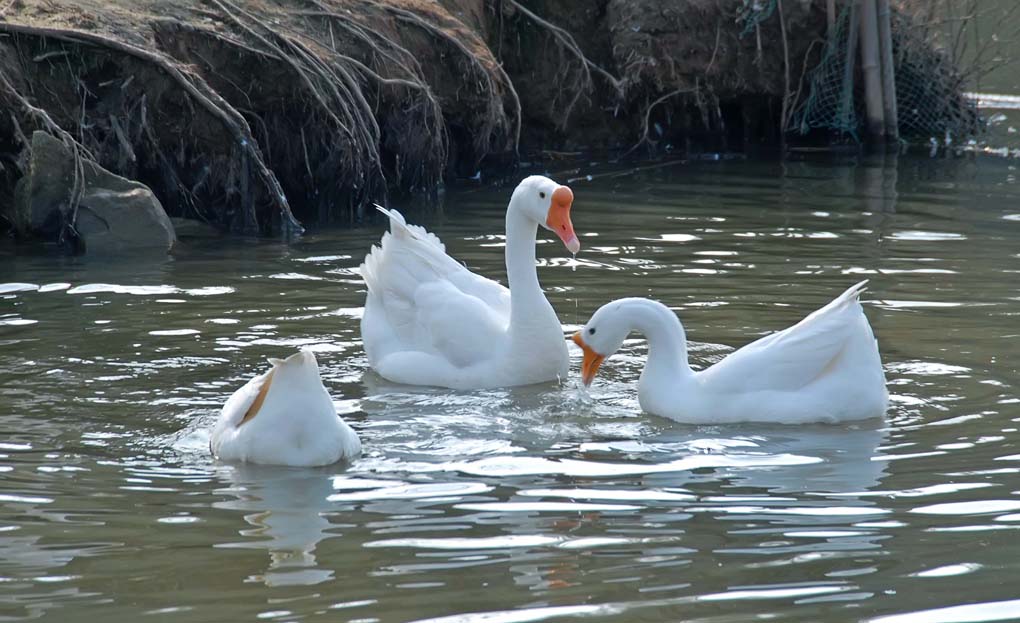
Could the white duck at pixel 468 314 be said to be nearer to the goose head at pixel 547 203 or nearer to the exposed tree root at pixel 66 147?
the goose head at pixel 547 203

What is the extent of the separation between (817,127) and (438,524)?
42.1ft

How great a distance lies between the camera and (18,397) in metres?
6.97

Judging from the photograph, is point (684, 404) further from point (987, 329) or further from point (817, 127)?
point (817, 127)

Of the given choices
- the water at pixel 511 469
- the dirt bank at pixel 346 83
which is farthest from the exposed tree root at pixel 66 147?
the water at pixel 511 469

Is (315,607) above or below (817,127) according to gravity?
below

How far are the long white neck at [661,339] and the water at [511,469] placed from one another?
274 millimetres

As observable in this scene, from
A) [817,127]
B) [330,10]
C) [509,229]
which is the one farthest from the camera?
[817,127]

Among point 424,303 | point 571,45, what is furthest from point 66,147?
point 571,45

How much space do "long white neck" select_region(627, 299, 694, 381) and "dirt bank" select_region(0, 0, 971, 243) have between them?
17.6 ft

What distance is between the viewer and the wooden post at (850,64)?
15.9 m

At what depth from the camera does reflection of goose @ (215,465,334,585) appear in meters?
4.67

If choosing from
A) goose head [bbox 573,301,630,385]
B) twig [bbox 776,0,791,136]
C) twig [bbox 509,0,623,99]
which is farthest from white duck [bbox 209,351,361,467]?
twig [bbox 776,0,791,136]

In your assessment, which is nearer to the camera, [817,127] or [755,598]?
[755,598]

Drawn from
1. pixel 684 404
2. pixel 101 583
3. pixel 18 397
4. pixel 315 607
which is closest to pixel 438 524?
pixel 315 607
